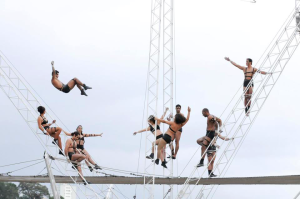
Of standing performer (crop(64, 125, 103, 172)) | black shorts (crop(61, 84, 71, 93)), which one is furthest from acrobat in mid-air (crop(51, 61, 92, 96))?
standing performer (crop(64, 125, 103, 172))

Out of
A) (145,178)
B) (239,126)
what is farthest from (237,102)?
(145,178)

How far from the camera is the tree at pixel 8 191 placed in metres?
98.4

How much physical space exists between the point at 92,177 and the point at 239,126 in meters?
5.57

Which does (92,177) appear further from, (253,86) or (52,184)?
(253,86)

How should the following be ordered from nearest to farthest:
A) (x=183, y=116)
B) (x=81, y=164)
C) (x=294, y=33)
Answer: (x=183, y=116)
(x=81, y=164)
(x=294, y=33)

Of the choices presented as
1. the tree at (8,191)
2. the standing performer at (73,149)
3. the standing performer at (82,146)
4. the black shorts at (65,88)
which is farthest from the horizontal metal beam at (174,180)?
the tree at (8,191)

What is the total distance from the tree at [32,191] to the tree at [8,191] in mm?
1920

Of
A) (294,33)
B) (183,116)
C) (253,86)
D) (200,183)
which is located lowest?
(200,183)

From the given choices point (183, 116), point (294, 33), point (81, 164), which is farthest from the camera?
point (294, 33)

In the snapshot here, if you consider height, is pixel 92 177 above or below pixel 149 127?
below

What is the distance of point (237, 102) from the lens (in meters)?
23.4

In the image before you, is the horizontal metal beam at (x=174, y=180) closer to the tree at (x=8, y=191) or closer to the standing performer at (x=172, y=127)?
the standing performer at (x=172, y=127)

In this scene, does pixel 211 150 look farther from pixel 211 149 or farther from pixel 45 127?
pixel 45 127

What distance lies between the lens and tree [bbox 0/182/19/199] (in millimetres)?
98387
